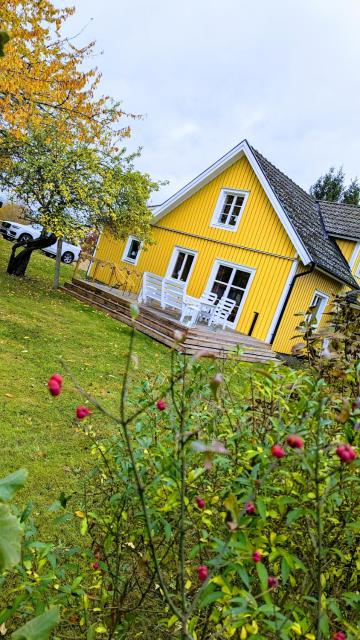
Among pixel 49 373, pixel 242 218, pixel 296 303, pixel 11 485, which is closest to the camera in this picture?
pixel 11 485

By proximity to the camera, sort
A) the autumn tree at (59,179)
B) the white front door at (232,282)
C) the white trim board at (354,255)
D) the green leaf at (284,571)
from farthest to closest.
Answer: the white trim board at (354,255) → the white front door at (232,282) → the autumn tree at (59,179) → the green leaf at (284,571)

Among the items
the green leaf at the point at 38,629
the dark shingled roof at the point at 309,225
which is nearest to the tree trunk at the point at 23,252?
the dark shingled roof at the point at 309,225

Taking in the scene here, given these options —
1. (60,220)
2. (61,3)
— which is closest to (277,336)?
(60,220)

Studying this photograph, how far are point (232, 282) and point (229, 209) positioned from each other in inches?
122

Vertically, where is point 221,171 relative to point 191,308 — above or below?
above

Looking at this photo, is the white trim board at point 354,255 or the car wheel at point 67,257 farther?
the car wheel at point 67,257

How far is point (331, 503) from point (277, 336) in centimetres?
1316

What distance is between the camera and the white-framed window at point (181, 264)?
1711 cm

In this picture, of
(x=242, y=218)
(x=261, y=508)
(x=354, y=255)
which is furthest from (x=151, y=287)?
(x=261, y=508)

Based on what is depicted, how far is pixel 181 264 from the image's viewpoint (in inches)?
691

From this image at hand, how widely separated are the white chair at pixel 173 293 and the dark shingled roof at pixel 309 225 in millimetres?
4732

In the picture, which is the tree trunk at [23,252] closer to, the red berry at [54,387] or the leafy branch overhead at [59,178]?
the leafy branch overhead at [59,178]

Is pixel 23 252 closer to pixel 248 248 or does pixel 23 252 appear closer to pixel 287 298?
pixel 248 248

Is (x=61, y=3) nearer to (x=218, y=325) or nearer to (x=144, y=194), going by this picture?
(x=144, y=194)
